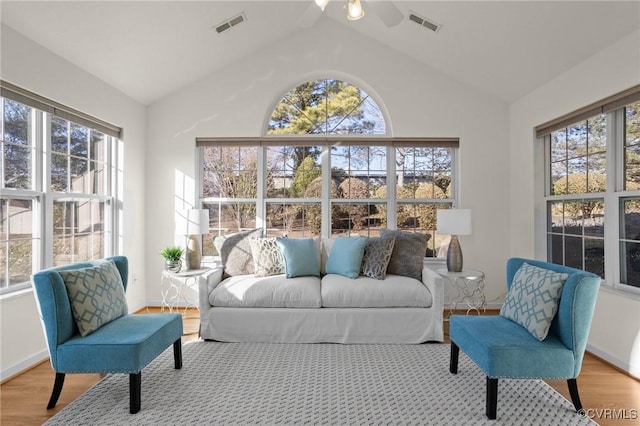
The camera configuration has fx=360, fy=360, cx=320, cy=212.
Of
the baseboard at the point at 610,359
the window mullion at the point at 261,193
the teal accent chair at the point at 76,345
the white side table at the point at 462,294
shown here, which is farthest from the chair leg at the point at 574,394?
the window mullion at the point at 261,193

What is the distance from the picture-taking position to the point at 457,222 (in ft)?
12.3

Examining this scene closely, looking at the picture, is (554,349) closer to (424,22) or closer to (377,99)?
(424,22)

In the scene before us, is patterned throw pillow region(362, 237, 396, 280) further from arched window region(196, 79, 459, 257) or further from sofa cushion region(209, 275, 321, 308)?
arched window region(196, 79, 459, 257)

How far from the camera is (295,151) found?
455cm

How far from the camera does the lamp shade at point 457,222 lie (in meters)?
3.73

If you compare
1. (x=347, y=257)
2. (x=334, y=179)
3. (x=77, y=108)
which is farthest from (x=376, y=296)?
(x=77, y=108)

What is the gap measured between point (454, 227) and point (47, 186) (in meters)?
3.85

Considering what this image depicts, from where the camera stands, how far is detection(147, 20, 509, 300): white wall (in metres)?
4.43

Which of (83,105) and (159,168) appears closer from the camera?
(83,105)

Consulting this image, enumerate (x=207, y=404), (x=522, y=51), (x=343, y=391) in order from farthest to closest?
(x=522, y=51) < (x=343, y=391) < (x=207, y=404)

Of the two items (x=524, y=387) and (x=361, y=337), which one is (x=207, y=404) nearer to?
(x=361, y=337)

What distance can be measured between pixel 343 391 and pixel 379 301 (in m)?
1.00

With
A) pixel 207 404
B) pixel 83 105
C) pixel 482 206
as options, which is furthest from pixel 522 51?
pixel 83 105

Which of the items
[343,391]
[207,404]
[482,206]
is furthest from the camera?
[482,206]
